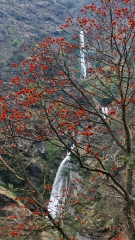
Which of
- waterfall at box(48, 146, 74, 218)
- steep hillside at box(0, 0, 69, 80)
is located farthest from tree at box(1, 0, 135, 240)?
steep hillside at box(0, 0, 69, 80)

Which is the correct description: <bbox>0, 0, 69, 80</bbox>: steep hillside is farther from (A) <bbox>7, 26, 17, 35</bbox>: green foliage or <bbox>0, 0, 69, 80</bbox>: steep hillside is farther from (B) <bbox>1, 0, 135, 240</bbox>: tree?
(B) <bbox>1, 0, 135, 240</bbox>: tree

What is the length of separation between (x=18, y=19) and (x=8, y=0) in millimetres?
10676

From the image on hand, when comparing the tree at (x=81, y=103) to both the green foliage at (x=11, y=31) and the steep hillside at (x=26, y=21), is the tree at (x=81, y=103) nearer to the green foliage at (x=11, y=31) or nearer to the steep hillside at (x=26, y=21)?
the steep hillside at (x=26, y=21)

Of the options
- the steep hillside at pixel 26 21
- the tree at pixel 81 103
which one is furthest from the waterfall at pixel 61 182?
the steep hillside at pixel 26 21

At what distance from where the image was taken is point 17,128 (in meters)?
8.27

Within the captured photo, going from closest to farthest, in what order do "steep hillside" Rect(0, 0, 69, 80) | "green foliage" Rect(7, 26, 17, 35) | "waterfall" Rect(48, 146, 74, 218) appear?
1. "waterfall" Rect(48, 146, 74, 218)
2. "steep hillside" Rect(0, 0, 69, 80)
3. "green foliage" Rect(7, 26, 17, 35)

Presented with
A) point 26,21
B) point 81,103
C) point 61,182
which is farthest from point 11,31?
point 81,103

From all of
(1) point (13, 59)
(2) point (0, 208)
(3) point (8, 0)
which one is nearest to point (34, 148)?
(2) point (0, 208)

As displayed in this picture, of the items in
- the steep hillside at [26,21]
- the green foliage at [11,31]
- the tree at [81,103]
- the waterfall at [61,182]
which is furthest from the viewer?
the green foliage at [11,31]

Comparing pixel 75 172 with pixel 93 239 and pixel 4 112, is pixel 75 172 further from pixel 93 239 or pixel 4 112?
pixel 4 112

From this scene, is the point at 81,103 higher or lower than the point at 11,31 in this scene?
lower

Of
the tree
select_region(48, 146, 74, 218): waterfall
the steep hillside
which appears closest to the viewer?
the tree

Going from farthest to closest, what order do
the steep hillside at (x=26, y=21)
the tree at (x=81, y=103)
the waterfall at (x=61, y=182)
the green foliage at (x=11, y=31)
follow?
the green foliage at (x=11, y=31)
the steep hillside at (x=26, y=21)
the waterfall at (x=61, y=182)
the tree at (x=81, y=103)

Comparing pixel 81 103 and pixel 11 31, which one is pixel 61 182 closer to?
pixel 81 103
